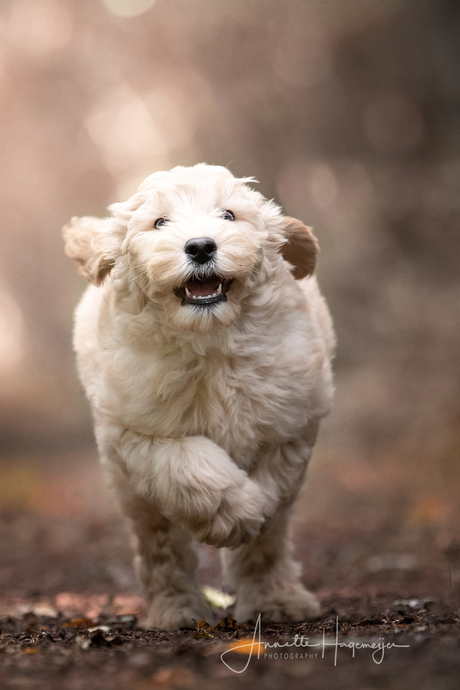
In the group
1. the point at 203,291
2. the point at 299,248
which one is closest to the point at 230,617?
the point at 203,291

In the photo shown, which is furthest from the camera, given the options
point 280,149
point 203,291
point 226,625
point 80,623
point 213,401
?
point 280,149

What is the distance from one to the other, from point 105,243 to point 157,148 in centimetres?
632

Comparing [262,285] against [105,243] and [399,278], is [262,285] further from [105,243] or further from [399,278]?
[399,278]

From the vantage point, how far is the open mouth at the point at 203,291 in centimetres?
332

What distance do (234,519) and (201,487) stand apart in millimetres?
238

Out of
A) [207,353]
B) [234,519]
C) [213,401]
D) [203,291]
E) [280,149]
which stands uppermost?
[280,149]

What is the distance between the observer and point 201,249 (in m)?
3.21

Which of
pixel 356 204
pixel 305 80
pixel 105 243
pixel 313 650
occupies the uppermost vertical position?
pixel 305 80

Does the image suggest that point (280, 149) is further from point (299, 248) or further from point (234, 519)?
point (234, 519)

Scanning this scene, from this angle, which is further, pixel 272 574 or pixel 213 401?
pixel 272 574

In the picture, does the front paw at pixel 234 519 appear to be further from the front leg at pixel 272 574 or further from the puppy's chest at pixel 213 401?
the front leg at pixel 272 574

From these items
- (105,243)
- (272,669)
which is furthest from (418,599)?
(105,243)

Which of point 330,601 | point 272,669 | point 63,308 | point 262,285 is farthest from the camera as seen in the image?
point 63,308

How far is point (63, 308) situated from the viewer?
34.9 ft
